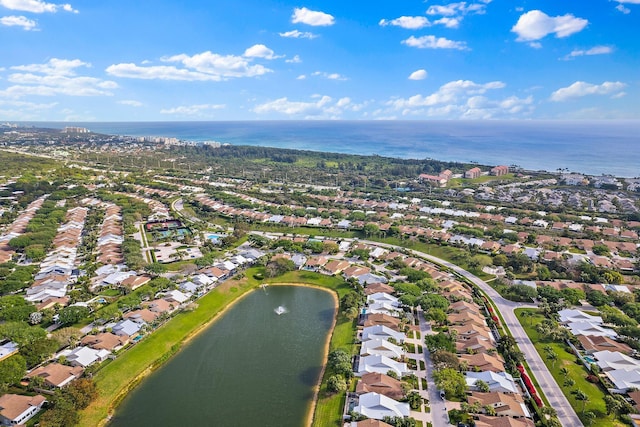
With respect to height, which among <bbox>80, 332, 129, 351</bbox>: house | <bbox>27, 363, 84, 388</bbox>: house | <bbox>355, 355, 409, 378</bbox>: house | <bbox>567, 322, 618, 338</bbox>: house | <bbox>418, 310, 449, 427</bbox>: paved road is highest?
<bbox>567, 322, 618, 338</bbox>: house

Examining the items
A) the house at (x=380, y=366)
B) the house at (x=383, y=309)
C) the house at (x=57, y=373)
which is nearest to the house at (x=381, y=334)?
the house at (x=383, y=309)

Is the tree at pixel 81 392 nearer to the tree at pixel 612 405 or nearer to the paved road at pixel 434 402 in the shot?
the paved road at pixel 434 402

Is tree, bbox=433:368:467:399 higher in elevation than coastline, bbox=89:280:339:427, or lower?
higher

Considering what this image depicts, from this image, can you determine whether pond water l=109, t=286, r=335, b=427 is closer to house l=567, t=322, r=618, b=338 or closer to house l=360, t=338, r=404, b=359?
house l=360, t=338, r=404, b=359

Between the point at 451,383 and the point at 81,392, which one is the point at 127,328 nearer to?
the point at 81,392

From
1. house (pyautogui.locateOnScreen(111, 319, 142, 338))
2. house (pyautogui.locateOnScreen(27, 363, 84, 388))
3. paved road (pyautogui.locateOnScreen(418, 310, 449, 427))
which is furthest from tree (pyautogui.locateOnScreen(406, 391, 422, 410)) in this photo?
house (pyautogui.locateOnScreen(27, 363, 84, 388))

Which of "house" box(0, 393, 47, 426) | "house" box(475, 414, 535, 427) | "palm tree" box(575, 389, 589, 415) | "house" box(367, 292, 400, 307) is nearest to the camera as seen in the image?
"house" box(475, 414, 535, 427)

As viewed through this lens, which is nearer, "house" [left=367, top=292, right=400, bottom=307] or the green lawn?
the green lawn

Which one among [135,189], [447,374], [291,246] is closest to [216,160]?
[135,189]

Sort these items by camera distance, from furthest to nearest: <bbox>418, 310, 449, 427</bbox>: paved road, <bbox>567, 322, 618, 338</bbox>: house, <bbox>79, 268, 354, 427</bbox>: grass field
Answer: <bbox>567, 322, 618, 338</bbox>: house < <bbox>79, 268, 354, 427</bbox>: grass field < <bbox>418, 310, 449, 427</bbox>: paved road
